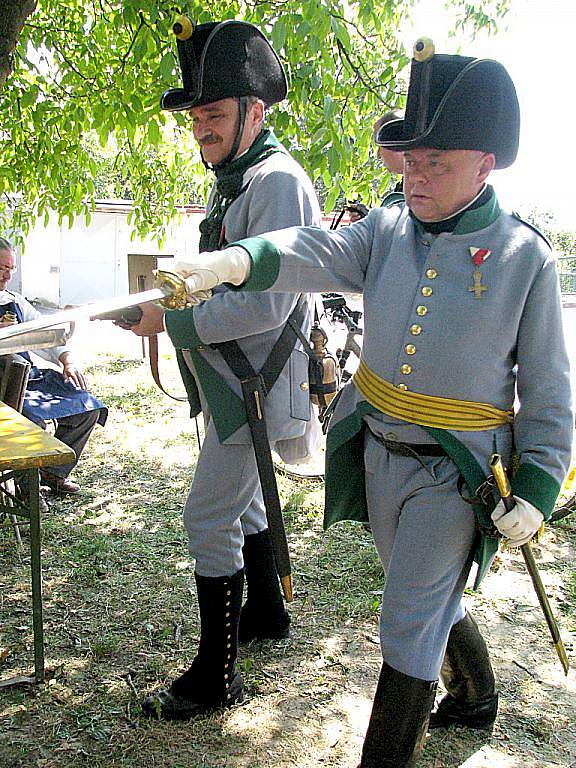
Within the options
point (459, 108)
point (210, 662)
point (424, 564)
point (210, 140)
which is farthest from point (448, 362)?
point (210, 662)

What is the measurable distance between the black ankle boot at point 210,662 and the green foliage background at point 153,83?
224 cm

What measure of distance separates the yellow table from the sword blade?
1.29 metres

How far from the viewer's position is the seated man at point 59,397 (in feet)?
16.6

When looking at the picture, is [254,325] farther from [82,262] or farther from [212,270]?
[82,262]

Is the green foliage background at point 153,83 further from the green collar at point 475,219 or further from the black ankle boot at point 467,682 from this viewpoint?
the black ankle boot at point 467,682

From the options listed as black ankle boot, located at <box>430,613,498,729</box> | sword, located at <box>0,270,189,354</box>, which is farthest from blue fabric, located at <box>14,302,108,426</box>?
sword, located at <box>0,270,189,354</box>

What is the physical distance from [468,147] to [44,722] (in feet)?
7.53

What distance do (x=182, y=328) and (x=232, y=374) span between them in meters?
0.23

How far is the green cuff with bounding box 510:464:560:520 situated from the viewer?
2.05 meters

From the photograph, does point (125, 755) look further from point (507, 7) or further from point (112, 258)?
point (112, 258)

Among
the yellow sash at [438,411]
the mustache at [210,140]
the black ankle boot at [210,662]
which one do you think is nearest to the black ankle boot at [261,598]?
the black ankle boot at [210,662]

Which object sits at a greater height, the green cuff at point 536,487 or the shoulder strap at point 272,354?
the shoulder strap at point 272,354

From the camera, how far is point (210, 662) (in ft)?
9.16

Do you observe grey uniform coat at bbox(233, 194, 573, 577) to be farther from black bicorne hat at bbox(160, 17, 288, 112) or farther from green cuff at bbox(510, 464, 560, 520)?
black bicorne hat at bbox(160, 17, 288, 112)
